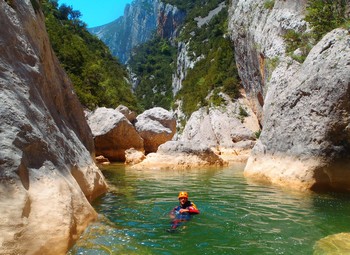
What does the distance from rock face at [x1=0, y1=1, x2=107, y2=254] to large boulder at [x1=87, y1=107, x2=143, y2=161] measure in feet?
47.1

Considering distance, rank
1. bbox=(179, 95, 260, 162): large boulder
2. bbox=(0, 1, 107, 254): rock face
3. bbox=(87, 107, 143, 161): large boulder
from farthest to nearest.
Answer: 1. bbox=(179, 95, 260, 162): large boulder
2. bbox=(87, 107, 143, 161): large boulder
3. bbox=(0, 1, 107, 254): rock face

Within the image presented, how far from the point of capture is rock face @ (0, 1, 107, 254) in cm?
474

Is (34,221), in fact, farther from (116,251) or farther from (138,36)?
(138,36)

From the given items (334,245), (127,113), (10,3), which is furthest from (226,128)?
(334,245)

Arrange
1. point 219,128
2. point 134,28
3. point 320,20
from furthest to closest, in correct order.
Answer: point 134,28
point 219,128
point 320,20

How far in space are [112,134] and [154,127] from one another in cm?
502

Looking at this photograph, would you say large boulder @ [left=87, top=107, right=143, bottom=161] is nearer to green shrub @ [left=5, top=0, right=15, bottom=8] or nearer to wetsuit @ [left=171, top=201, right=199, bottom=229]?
wetsuit @ [left=171, top=201, right=199, bottom=229]

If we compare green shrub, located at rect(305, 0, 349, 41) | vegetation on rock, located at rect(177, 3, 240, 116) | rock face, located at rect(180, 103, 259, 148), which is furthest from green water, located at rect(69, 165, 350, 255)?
vegetation on rock, located at rect(177, 3, 240, 116)

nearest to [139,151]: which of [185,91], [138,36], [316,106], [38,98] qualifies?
[316,106]

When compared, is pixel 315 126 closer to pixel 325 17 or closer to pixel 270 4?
pixel 325 17

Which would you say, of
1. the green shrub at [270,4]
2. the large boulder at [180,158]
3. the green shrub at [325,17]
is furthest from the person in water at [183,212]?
the green shrub at [270,4]

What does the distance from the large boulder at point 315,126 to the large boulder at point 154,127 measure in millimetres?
13960

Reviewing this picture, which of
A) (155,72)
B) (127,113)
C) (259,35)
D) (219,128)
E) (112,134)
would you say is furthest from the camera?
(155,72)

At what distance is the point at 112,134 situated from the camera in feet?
77.6
